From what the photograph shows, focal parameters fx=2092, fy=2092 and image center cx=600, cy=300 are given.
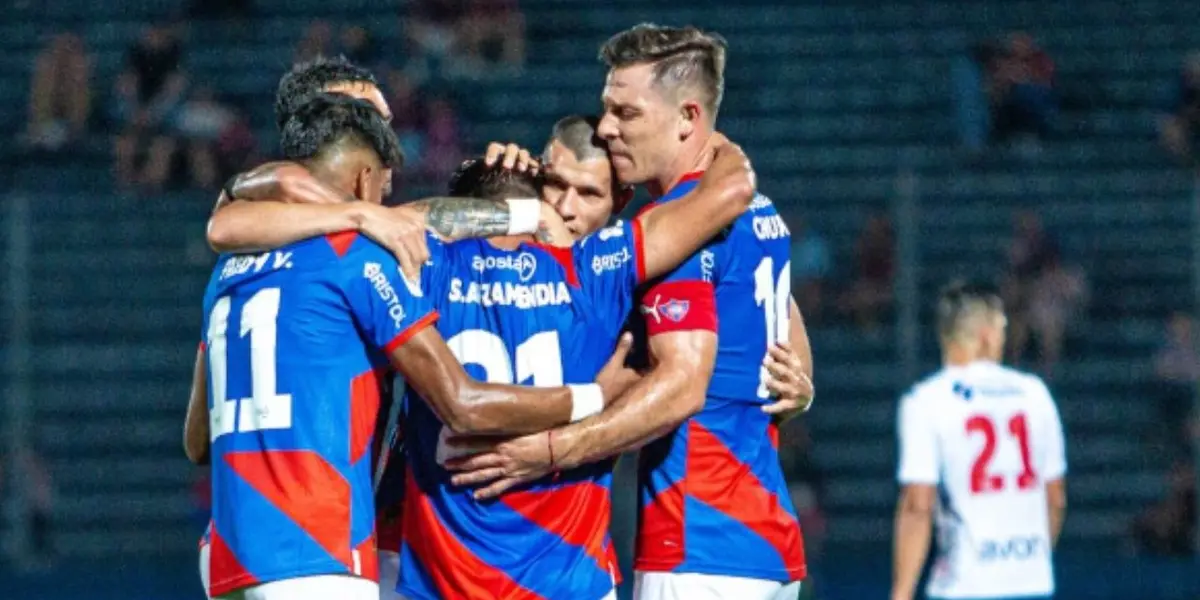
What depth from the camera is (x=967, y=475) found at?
8656 mm

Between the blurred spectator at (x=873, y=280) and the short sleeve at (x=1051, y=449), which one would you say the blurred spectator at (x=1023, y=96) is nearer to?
the blurred spectator at (x=873, y=280)

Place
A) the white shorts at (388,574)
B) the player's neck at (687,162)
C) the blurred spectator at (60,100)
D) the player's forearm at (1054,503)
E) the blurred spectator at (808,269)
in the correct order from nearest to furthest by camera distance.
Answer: the white shorts at (388,574), the player's neck at (687,162), the player's forearm at (1054,503), the blurred spectator at (808,269), the blurred spectator at (60,100)

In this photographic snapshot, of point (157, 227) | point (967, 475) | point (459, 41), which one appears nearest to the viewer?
point (967, 475)

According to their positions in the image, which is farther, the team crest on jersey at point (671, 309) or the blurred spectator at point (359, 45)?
the blurred spectator at point (359, 45)

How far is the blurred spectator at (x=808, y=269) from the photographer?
1577cm

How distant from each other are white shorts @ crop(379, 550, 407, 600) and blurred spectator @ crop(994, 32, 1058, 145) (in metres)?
12.6

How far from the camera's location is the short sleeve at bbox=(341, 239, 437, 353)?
5.19 m

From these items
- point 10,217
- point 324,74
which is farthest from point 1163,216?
point 324,74

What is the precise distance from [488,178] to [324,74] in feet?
2.64

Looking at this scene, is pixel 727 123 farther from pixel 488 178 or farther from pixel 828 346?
pixel 488 178

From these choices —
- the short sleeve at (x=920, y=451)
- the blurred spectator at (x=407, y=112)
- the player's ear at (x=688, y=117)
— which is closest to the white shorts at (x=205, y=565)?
the player's ear at (x=688, y=117)

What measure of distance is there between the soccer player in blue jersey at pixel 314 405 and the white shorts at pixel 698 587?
658mm

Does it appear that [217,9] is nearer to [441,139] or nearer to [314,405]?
[441,139]

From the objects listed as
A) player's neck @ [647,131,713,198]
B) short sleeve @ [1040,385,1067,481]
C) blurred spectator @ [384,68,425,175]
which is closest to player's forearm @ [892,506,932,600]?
short sleeve @ [1040,385,1067,481]
